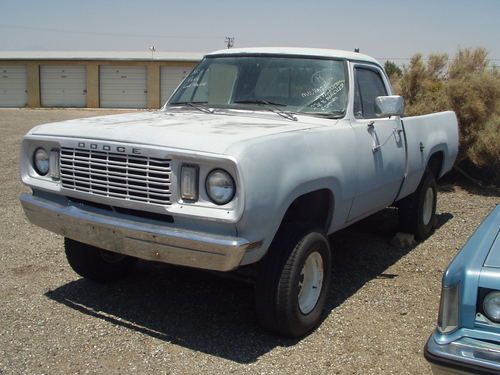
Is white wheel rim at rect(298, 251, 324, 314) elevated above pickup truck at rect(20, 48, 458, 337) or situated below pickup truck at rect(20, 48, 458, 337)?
below

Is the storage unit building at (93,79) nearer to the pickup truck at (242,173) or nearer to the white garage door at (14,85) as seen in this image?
the white garage door at (14,85)

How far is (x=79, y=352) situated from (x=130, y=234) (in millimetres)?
846

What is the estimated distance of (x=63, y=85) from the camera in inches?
1347

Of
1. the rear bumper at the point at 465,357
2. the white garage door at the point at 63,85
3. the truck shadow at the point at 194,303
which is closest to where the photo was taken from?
the rear bumper at the point at 465,357

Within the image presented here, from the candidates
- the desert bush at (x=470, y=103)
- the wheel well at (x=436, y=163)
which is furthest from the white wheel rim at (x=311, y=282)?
the desert bush at (x=470, y=103)

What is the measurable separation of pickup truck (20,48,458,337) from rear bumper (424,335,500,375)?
1.18m

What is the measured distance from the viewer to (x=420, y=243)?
249 inches

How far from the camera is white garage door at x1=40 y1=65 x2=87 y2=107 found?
34125mm

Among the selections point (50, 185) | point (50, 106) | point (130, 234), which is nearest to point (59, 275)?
point (50, 185)

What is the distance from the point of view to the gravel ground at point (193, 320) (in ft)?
11.6

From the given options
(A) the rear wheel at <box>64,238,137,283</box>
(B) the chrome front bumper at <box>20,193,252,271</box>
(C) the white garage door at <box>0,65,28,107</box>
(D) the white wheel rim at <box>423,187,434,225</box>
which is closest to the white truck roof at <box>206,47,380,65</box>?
(D) the white wheel rim at <box>423,187,434,225</box>

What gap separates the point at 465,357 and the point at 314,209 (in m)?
1.89

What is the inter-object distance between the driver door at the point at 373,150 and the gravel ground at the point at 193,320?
0.75 m

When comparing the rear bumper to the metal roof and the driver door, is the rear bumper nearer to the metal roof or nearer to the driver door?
the driver door
